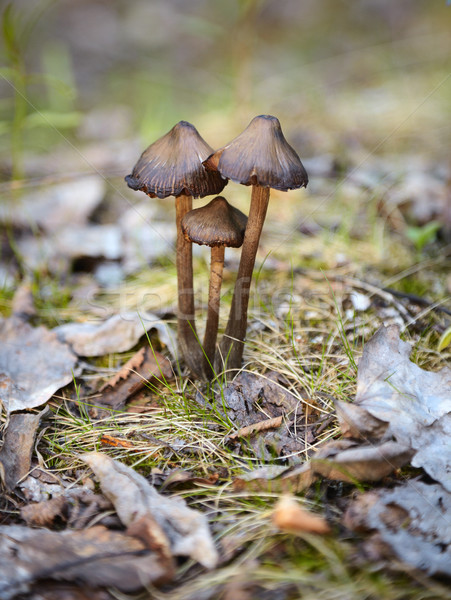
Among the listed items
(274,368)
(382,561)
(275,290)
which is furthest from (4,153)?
(382,561)

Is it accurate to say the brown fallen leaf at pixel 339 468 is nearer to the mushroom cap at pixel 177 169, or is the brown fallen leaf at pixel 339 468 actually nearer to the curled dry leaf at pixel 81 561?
the curled dry leaf at pixel 81 561

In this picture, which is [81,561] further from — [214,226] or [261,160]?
[261,160]

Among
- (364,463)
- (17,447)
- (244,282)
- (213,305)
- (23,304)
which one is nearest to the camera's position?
(364,463)

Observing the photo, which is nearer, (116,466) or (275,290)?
(116,466)

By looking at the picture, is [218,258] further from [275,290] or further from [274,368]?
[275,290]

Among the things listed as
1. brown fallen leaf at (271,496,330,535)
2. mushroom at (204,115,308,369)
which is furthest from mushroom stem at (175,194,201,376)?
brown fallen leaf at (271,496,330,535)

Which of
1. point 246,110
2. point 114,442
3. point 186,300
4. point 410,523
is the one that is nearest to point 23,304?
point 186,300
